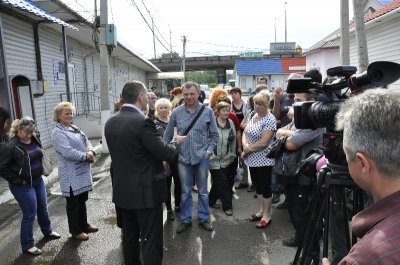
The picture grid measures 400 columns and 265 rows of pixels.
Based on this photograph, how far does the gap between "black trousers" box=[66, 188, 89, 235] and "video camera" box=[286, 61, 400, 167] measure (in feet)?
9.17

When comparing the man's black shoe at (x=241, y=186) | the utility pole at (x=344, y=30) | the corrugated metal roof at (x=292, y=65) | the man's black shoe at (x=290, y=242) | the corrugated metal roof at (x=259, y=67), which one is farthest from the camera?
the corrugated metal roof at (x=259, y=67)

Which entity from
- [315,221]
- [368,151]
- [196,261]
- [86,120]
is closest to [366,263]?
[368,151]

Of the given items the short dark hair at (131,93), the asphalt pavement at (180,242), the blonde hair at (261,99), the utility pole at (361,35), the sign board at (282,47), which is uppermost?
the sign board at (282,47)

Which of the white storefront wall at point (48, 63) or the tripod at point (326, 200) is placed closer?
the tripod at point (326, 200)

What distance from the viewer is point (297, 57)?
154ft

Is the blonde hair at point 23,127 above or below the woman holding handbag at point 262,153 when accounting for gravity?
above

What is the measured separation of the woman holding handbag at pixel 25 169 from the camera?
11.5 feet

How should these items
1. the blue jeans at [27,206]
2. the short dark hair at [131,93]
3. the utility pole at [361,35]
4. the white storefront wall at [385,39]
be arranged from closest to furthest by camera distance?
the short dark hair at [131,93]
the blue jeans at [27,206]
the utility pole at [361,35]
the white storefront wall at [385,39]

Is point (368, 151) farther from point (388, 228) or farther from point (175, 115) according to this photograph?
point (175, 115)

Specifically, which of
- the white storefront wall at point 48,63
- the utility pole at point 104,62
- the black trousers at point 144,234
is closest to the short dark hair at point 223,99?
the black trousers at point 144,234

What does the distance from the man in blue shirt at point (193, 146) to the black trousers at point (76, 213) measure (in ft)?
3.73

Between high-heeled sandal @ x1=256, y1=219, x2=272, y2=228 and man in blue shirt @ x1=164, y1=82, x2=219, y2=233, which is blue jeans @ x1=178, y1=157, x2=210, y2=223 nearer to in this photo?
man in blue shirt @ x1=164, y1=82, x2=219, y2=233

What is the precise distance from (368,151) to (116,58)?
68.1 ft

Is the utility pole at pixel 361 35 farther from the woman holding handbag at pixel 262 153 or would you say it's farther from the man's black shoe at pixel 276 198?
the woman holding handbag at pixel 262 153
